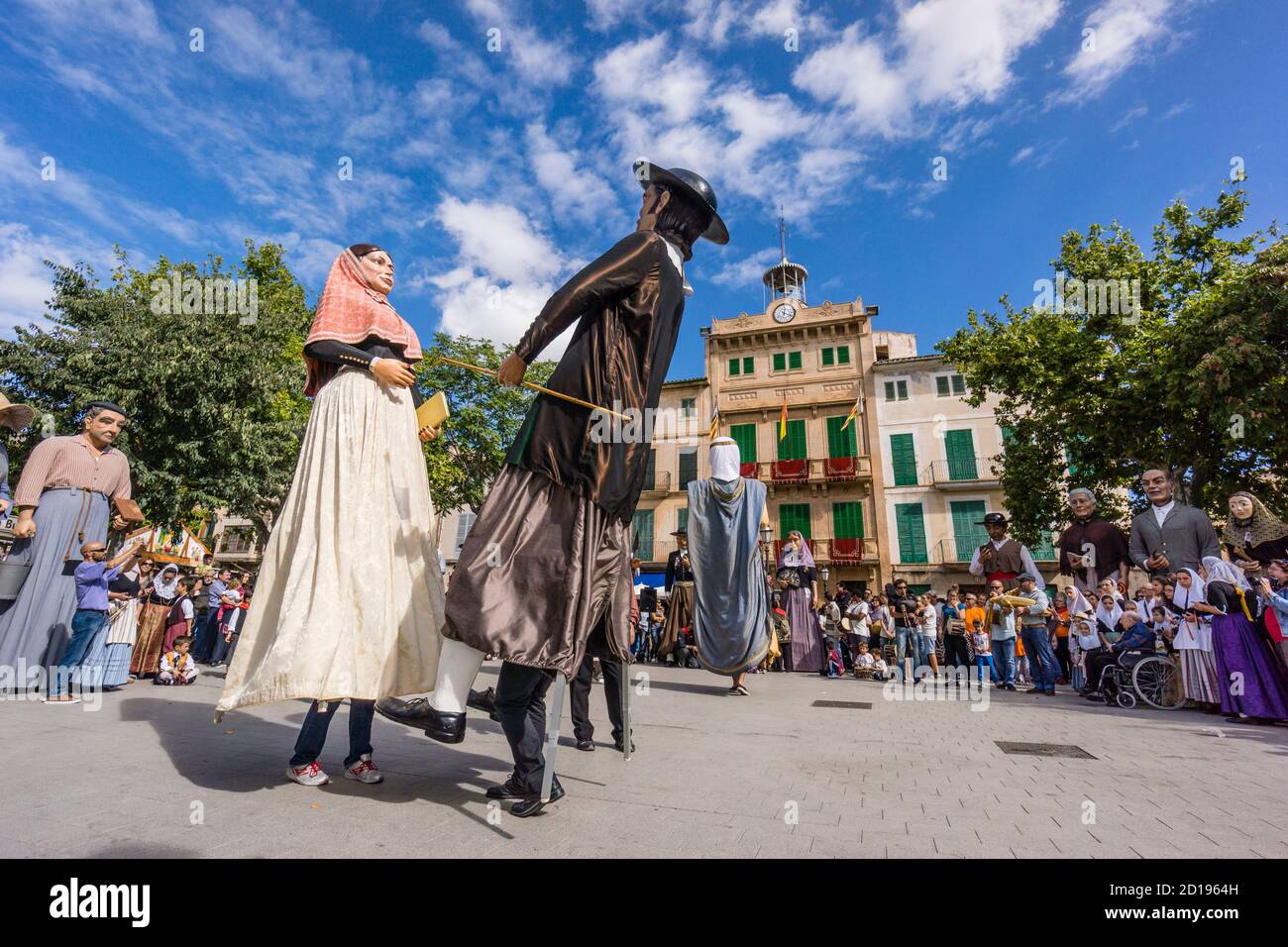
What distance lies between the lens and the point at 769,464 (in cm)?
3181

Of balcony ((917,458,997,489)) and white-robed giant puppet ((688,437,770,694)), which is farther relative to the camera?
balcony ((917,458,997,489))

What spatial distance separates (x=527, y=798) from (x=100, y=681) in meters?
6.03

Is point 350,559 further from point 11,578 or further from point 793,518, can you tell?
point 793,518

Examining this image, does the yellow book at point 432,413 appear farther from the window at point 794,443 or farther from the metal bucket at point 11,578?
the window at point 794,443

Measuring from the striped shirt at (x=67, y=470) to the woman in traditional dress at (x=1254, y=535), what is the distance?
11414mm

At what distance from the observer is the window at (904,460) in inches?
1177

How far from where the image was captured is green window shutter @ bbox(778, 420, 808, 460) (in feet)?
105

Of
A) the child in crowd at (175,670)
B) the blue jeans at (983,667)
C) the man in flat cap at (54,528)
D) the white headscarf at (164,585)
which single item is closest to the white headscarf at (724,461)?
the man in flat cap at (54,528)

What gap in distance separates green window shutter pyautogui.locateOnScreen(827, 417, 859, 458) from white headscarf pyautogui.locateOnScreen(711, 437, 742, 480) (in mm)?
25169

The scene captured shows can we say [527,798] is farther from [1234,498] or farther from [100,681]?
[1234,498]

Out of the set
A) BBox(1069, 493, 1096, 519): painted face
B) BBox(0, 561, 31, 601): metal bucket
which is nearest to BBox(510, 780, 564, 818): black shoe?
BBox(0, 561, 31, 601): metal bucket

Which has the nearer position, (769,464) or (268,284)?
(268,284)

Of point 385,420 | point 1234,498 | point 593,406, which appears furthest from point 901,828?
point 1234,498

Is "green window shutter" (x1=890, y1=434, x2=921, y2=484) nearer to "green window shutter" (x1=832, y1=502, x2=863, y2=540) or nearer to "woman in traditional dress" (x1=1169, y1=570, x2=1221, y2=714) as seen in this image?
"green window shutter" (x1=832, y1=502, x2=863, y2=540)
